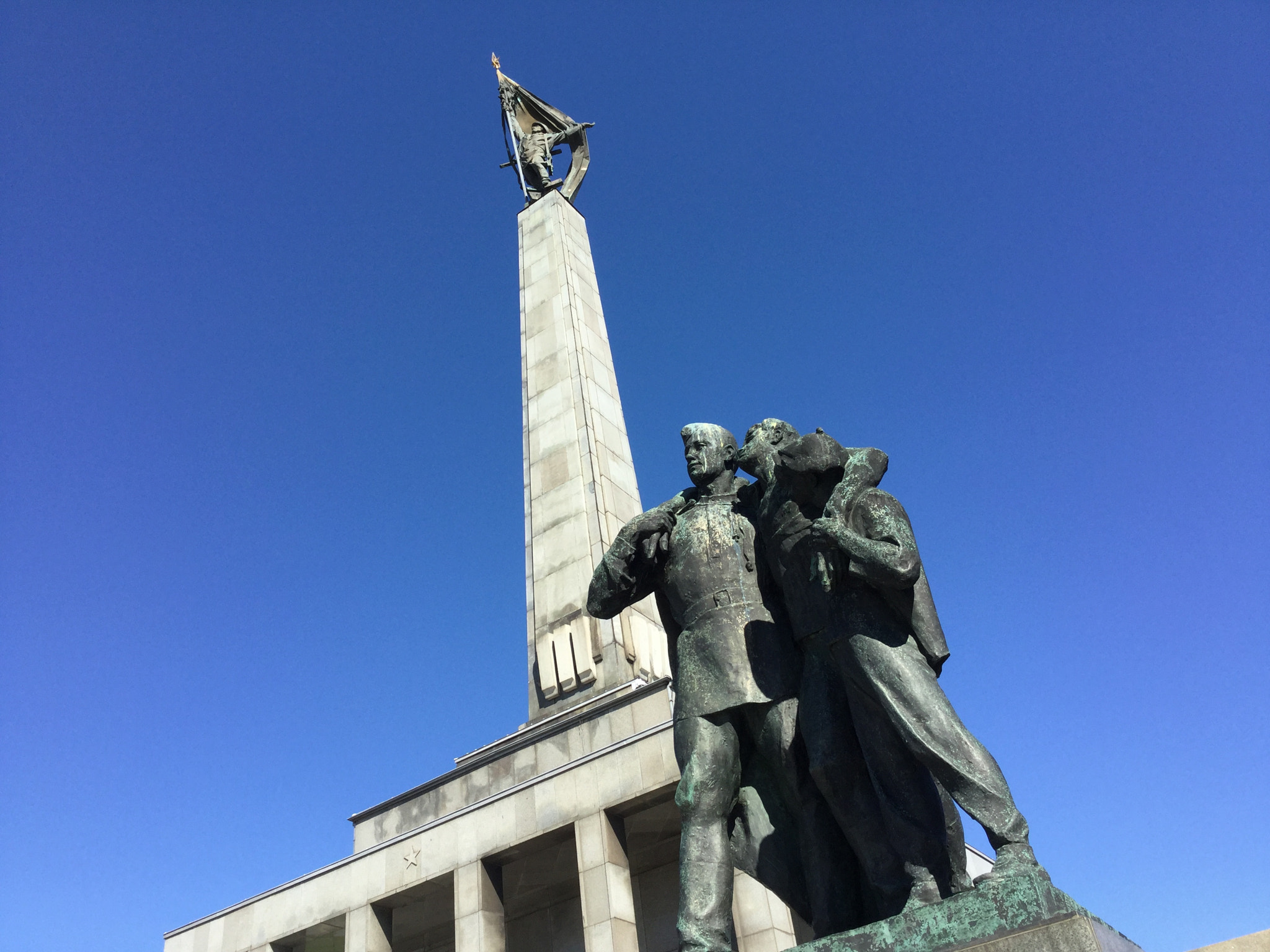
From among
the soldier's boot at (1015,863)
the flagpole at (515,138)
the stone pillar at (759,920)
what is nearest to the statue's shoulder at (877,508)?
the soldier's boot at (1015,863)

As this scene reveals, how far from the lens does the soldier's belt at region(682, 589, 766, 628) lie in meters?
5.48

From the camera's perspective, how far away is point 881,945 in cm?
416

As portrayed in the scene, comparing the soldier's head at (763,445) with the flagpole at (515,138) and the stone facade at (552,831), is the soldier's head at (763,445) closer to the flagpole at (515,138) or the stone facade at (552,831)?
the stone facade at (552,831)

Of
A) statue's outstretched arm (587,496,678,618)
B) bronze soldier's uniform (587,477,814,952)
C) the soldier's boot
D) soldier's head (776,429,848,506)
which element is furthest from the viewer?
statue's outstretched arm (587,496,678,618)

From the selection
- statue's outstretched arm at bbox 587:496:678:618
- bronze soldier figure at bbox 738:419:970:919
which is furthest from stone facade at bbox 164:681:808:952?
bronze soldier figure at bbox 738:419:970:919

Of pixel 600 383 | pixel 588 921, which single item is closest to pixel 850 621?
pixel 588 921

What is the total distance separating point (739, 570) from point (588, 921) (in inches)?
381

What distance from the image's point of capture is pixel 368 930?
15.4 m

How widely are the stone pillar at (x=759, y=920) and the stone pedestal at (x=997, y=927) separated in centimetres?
876

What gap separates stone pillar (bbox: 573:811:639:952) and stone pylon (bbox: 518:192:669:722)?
3497mm

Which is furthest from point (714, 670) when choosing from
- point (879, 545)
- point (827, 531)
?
point (879, 545)

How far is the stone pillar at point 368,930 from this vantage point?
15.4 meters

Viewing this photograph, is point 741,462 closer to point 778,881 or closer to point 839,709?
point 839,709

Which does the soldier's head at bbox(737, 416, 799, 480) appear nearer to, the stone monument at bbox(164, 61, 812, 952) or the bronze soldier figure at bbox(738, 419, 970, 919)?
Result: the bronze soldier figure at bbox(738, 419, 970, 919)
